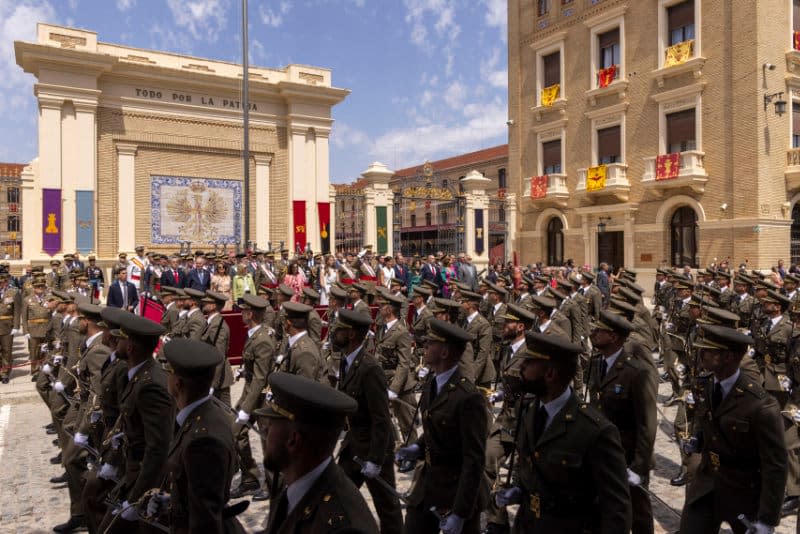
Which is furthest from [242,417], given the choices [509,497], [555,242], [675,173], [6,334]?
[555,242]

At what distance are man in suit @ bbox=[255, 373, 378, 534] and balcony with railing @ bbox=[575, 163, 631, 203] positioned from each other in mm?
26609

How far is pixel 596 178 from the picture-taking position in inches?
1098

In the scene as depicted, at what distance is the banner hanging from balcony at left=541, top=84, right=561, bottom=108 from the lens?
99.0 feet

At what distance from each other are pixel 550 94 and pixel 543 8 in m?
4.65

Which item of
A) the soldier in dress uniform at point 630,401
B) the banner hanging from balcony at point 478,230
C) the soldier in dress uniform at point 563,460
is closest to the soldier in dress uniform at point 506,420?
the soldier in dress uniform at point 630,401

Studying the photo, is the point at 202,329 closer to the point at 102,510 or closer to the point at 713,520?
the point at 102,510

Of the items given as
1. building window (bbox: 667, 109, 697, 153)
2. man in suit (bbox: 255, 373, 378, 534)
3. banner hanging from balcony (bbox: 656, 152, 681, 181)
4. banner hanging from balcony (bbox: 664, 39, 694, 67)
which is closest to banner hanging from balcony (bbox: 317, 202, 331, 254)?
banner hanging from balcony (bbox: 656, 152, 681, 181)

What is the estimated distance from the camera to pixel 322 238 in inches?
963

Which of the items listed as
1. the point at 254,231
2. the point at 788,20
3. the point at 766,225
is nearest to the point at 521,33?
the point at 788,20

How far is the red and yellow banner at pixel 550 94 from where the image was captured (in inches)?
1188

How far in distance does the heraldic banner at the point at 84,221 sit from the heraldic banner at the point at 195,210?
200 centimetres

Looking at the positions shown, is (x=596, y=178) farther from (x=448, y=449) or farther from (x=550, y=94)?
(x=448, y=449)

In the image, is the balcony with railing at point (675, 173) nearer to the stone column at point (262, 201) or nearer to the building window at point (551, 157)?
the building window at point (551, 157)

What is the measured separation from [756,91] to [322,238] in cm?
1708
